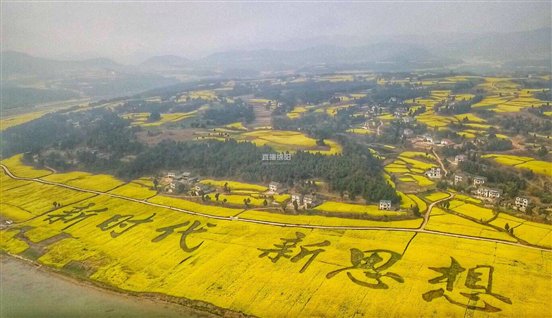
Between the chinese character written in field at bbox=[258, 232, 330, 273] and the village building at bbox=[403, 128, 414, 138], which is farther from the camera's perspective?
the village building at bbox=[403, 128, 414, 138]

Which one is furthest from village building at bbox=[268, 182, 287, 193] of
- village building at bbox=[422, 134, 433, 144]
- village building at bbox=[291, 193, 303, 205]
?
village building at bbox=[422, 134, 433, 144]

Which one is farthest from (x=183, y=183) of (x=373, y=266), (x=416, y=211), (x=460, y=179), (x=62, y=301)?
(x=460, y=179)

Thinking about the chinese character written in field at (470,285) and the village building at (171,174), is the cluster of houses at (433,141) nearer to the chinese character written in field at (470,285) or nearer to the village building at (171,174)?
the chinese character written in field at (470,285)

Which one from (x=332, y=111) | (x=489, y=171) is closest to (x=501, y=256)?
(x=489, y=171)

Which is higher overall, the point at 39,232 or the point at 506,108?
the point at 506,108

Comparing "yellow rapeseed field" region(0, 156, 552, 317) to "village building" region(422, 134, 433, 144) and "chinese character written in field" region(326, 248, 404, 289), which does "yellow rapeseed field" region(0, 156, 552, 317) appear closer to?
"chinese character written in field" region(326, 248, 404, 289)

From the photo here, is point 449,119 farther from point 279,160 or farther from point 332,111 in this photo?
point 279,160

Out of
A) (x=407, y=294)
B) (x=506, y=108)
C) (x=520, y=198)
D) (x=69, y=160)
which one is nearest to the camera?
(x=407, y=294)
